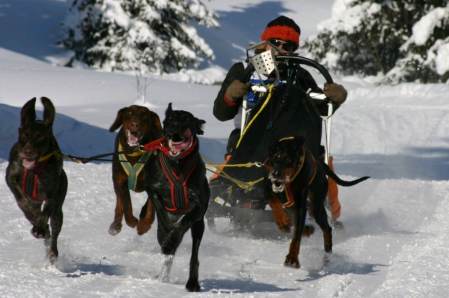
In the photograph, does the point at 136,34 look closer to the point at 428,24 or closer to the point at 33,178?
the point at 428,24

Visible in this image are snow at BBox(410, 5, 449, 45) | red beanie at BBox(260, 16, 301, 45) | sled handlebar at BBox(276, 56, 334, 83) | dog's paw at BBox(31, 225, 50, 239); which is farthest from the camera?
snow at BBox(410, 5, 449, 45)

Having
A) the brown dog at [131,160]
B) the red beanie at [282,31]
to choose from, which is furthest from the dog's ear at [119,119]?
the red beanie at [282,31]

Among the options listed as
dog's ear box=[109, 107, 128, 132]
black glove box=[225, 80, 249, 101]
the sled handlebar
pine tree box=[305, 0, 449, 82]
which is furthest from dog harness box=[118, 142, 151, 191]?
pine tree box=[305, 0, 449, 82]

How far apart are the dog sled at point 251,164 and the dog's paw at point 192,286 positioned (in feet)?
5.99

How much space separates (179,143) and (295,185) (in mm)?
1267

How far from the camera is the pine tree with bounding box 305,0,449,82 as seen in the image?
1086 inches

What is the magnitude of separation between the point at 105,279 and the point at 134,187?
1.28 meters

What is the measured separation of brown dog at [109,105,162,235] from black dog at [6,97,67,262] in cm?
84

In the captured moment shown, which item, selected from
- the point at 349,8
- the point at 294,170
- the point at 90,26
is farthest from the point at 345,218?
the point at 349,8

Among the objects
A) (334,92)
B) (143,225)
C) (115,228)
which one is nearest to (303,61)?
(334,92)

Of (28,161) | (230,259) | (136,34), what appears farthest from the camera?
(136,34)

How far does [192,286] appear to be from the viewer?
19.0 feet

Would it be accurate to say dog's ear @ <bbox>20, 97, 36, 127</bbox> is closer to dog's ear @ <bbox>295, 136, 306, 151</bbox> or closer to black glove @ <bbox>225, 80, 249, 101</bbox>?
dog's ear @ <bbox>295, 136, 306, 151</bbox>

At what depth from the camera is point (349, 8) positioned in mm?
31266
